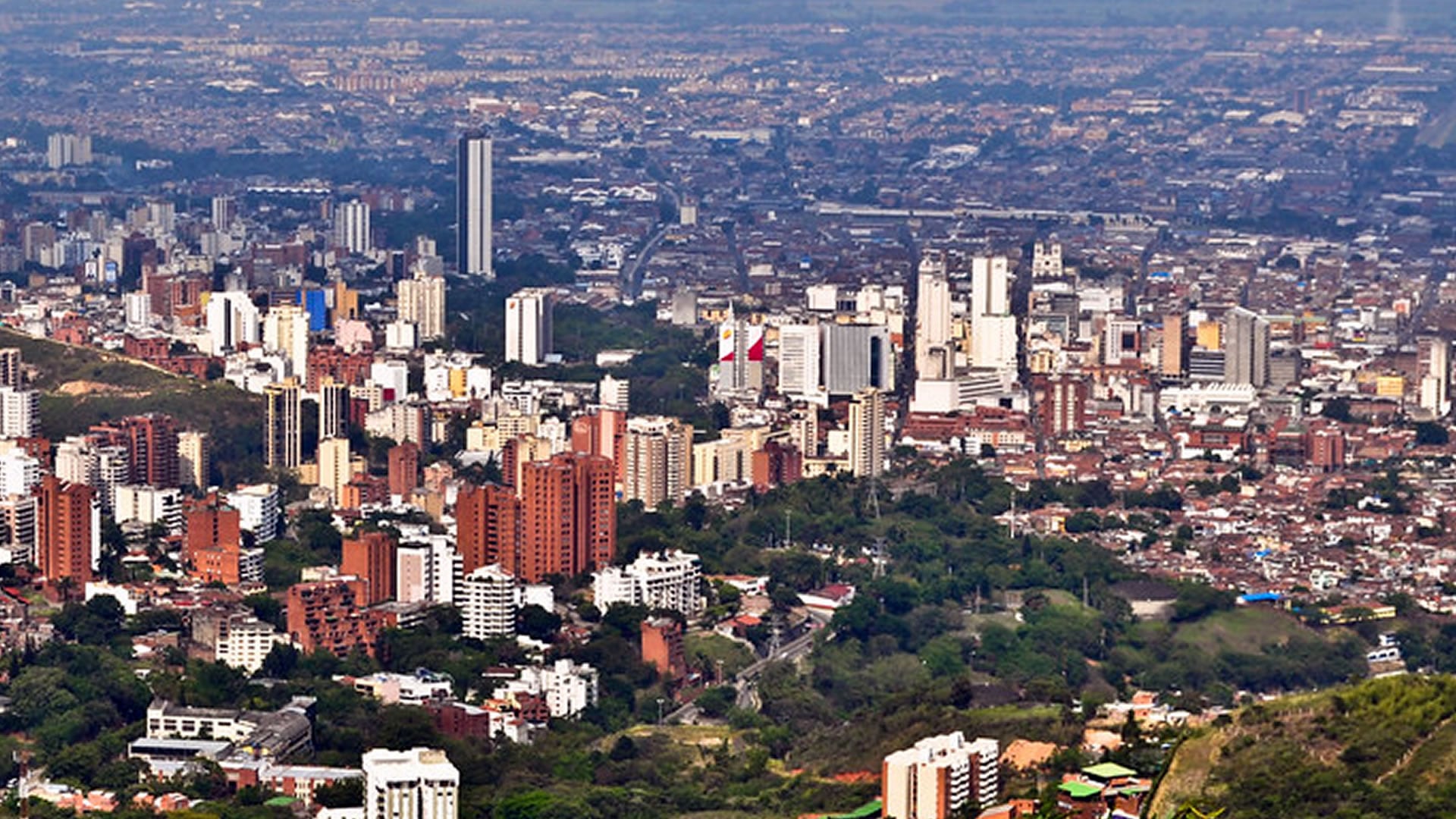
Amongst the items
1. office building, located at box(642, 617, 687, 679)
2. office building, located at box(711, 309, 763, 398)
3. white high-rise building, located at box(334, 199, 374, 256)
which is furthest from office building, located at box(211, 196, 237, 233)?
office building, located at box(642, 617, 687, 679)

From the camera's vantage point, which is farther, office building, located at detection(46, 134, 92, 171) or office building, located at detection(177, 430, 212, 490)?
office building, located at detection(46, 134, 92, 171)

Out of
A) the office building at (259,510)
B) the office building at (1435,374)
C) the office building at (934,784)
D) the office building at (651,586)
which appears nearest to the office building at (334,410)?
the office building at (259,510)

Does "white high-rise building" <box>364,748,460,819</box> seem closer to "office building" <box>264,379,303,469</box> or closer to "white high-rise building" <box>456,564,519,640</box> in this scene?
"white high-rise building" <box>456,564,519,640</box>

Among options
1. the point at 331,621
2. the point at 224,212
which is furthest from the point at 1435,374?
the point at 224,212

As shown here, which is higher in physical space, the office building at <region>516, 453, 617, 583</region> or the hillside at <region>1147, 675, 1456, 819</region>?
the hillside at <region>1147, 675, 1456, 819</region>

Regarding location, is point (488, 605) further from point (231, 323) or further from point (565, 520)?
point (231, 323)

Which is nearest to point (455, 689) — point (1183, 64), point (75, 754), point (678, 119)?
point (75, 754)
